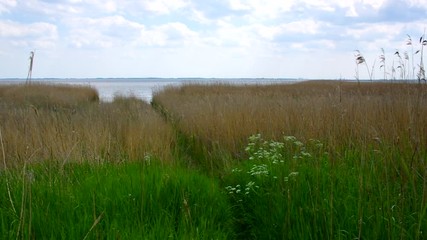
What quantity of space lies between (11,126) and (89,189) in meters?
5.14

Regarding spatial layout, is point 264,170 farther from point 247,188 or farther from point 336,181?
point 336,181

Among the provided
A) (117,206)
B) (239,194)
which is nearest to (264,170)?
(239,194)

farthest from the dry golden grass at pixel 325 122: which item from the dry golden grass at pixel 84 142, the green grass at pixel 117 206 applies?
the green grass at pixel 117 206

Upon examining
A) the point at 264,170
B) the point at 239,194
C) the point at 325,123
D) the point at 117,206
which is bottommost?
the point at 239,194

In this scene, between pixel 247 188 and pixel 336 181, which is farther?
pixel 336 181

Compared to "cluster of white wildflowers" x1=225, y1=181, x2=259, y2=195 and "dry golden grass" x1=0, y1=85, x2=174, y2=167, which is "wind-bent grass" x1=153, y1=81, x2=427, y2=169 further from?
"cluster of white wildflowers" x1=225, y1=181, x2=259, y2=195

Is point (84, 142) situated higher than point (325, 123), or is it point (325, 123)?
point (325, 123)

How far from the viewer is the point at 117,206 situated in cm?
313

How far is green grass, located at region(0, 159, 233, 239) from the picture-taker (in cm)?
261

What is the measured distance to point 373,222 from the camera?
8.58 ft

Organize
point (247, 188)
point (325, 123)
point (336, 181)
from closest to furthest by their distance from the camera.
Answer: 1. point (247, 188)
2. point (336, 181)
3. point (325, 123)

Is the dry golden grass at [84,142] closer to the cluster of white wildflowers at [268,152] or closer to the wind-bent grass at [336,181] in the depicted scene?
the wind-bent grass at [336,181]

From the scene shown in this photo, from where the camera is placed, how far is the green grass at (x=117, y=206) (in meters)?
2.61

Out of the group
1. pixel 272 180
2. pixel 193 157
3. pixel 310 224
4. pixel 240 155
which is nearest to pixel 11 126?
pixel 193 157
